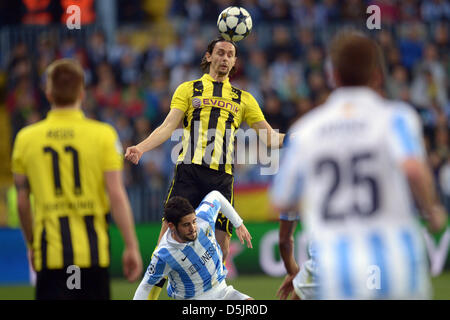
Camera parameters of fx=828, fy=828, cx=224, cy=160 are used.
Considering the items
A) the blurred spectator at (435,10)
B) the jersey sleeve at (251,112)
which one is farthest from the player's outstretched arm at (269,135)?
the blurred spectator at (435,10)

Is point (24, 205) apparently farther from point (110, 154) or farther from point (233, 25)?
point (233, 25)

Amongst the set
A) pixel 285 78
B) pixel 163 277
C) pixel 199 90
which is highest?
pixel 285 78

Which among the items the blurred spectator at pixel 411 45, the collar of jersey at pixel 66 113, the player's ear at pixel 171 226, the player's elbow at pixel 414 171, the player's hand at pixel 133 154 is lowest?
the player's ear at pixel 171 226

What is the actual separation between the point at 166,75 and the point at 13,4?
494cm

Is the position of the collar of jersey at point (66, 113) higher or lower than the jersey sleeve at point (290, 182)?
higher

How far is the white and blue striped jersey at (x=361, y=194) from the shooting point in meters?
4.13

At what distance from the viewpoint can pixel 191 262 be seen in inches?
303

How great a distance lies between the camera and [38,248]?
544 cm

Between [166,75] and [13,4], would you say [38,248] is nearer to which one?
[166,75]

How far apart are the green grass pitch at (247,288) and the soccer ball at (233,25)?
147 inches

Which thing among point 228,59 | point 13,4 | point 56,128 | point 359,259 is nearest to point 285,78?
point 13,4

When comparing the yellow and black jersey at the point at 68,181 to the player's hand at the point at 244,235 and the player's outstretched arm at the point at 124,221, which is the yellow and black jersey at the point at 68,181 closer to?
the player's outstretched arm at the point at 124,221

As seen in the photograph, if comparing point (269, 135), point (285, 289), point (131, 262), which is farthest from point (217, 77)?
point (131, 262)

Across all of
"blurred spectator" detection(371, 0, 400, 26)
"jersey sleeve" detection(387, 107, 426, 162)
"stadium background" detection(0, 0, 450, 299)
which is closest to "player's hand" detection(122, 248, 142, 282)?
"jersey sleeve" detection(387, 107, 426, 162)
